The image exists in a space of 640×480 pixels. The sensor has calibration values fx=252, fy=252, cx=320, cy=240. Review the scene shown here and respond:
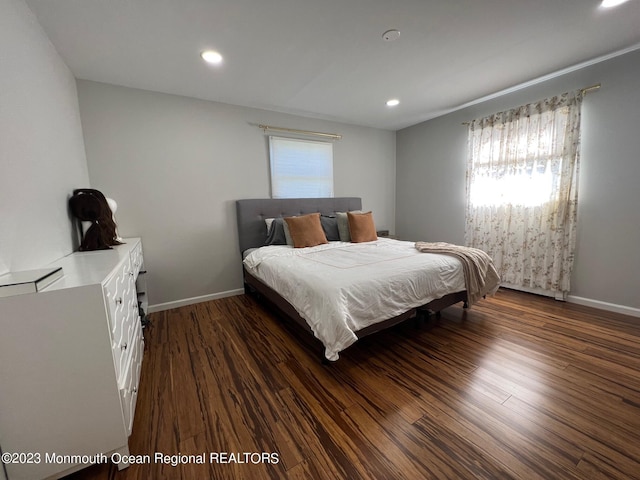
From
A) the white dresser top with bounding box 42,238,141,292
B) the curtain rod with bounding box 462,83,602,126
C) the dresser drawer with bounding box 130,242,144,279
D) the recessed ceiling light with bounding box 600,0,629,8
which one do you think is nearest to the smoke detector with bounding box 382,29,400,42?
the recessed ceiling light with bounding box 600,0,629,8

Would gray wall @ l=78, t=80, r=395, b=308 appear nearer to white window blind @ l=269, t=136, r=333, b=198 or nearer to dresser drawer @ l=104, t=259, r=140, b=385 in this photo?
white window blind @ l=269, t=136, r=333, b=198

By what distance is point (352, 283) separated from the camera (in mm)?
1778

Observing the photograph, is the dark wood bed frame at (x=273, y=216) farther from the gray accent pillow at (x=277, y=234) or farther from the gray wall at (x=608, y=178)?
the gray wall at (x=608, y=178)

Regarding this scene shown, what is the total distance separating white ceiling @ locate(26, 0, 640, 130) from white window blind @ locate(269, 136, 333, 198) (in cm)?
76

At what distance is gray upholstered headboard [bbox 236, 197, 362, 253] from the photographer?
3311 millimetres

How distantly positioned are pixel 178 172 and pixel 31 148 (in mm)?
1495

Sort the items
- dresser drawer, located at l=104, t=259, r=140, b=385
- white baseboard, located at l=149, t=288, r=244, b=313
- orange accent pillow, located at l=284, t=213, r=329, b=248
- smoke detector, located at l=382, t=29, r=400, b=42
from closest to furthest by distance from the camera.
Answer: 1. dresser drawer, located at l=104, t=259, r=140, b=385
2. smoke detector, located at l=382, t=29, r=400, b=42
3. white baseboard, located at l=149, t=288, r=244, b=313
4. orange accent pillow, located at l=284, t=213, r=329, b=248

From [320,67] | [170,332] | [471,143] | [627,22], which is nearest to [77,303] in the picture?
[170,332]

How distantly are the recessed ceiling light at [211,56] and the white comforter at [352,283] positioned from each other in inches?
73.3

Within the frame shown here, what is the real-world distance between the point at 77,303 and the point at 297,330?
1.72m

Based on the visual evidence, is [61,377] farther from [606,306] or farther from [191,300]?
[606,306]

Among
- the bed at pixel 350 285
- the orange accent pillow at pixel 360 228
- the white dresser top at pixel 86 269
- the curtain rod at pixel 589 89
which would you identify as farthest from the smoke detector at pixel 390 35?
the white dresser top at pixel 86 269

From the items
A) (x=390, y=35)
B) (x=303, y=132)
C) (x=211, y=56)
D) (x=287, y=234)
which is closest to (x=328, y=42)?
(x=390, y=35)

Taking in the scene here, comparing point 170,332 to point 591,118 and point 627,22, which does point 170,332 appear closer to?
point 627,22
